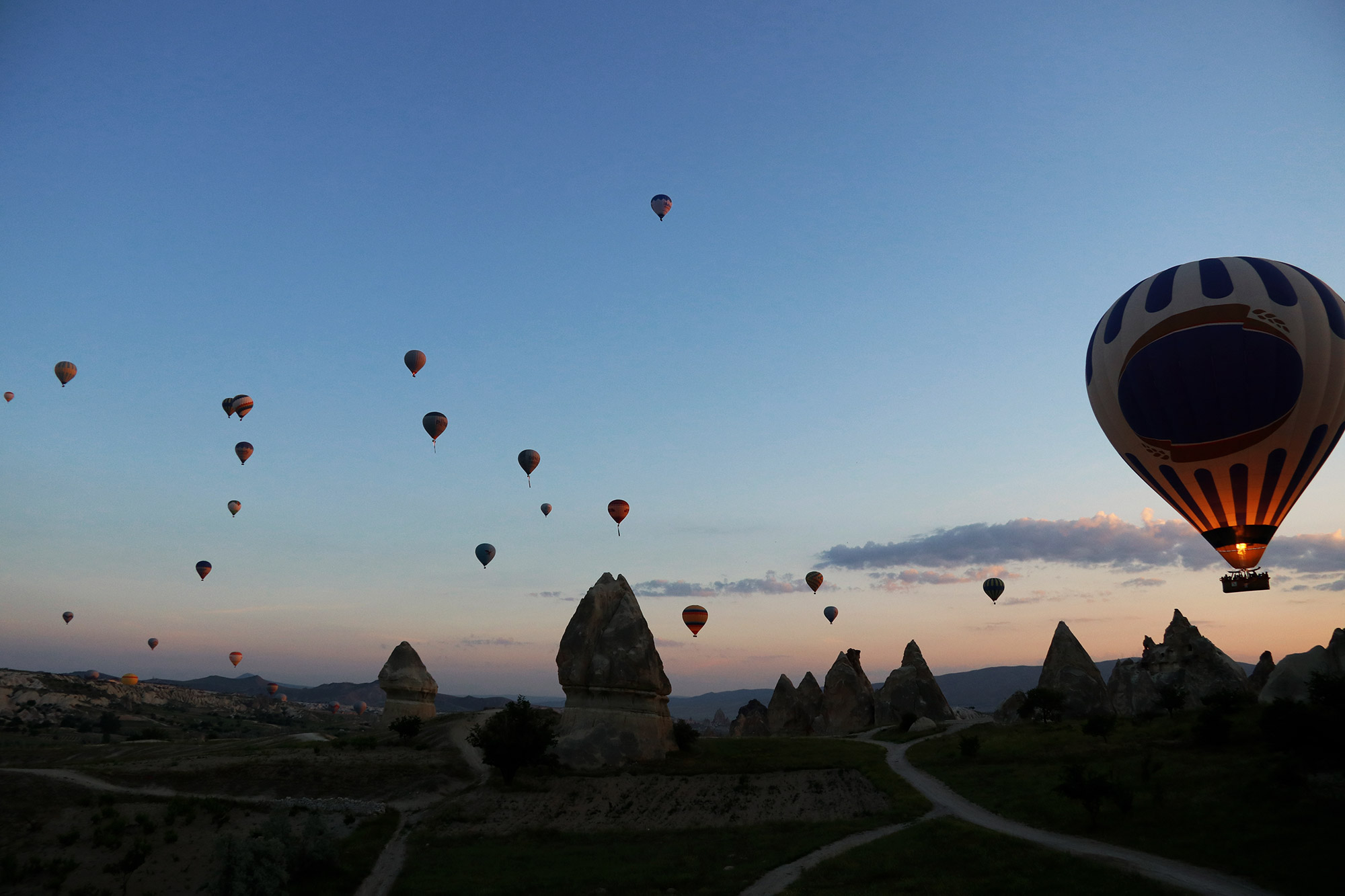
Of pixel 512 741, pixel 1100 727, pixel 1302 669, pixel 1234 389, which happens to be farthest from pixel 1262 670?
pixel 512 741

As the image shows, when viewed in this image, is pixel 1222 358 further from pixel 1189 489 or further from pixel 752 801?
pixel 752 801

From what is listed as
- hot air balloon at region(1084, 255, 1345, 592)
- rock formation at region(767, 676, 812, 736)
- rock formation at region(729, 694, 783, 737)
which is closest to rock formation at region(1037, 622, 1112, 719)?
rock formation at region(767, 676, 812, 736)

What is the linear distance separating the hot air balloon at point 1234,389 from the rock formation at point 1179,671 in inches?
919

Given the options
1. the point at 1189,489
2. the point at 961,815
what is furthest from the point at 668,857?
the point at 1189,489

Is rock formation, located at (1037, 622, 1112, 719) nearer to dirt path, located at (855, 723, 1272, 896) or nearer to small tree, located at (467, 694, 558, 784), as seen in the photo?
dirt path, located at (855, 723, 1272, 896)

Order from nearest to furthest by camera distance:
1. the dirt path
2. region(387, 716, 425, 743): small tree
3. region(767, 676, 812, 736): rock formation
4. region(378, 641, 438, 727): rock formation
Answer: the dirt path → region(387, 716, 425, 743): small tree → region(378, 641, 438, 727): rock formation → region(767, 676, 812, 736): rock formation

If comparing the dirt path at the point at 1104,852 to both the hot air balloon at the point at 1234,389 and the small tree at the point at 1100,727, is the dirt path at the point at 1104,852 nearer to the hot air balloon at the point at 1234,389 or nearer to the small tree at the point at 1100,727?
the small tree at the point at 1100,727

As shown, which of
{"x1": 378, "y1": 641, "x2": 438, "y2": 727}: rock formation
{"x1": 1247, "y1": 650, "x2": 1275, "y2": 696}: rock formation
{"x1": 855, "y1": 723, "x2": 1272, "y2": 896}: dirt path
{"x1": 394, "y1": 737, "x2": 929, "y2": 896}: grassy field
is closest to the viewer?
{"x1": 855, "y1": 723, "x2": 1272, "y2": 896}: dirt path

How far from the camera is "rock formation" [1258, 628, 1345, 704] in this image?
34969mm

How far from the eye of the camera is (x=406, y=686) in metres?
57.4

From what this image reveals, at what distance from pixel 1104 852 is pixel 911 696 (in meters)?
49.1

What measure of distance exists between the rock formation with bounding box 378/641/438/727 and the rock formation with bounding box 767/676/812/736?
3628cm

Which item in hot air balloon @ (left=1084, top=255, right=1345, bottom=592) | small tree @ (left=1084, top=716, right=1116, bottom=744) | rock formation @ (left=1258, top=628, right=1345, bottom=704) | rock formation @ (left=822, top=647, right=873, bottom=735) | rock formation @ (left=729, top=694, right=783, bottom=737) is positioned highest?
hot air balloon @ (left=1084, top=255, right=1345, bottom=592)

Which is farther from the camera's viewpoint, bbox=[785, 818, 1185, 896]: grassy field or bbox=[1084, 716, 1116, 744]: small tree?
bbox=[1084, 716, 1116, 744]: small tree
